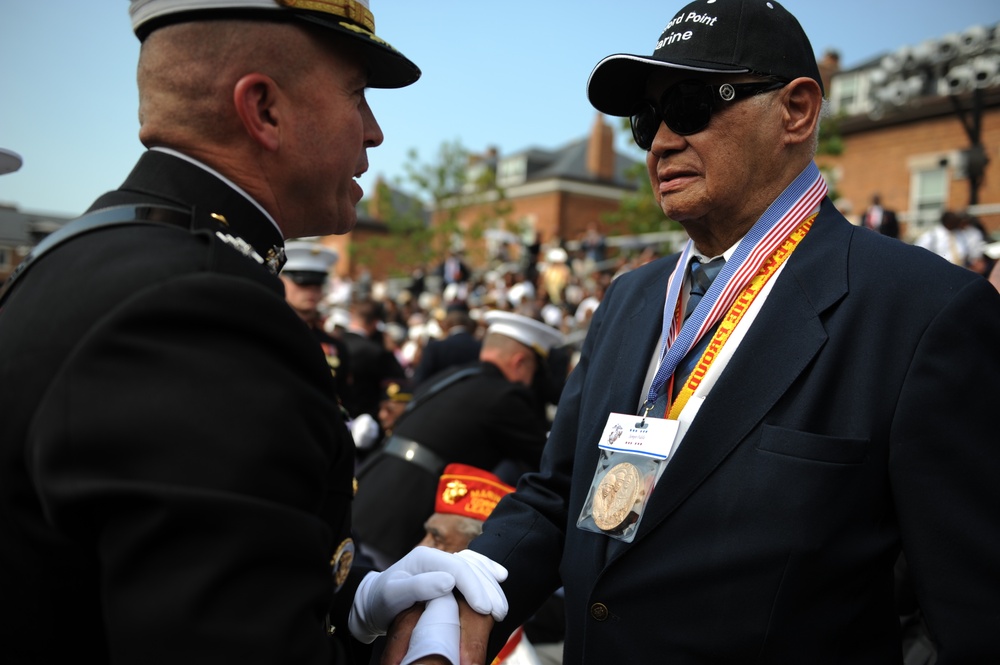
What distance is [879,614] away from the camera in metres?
1.98

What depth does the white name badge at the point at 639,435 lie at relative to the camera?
211cm

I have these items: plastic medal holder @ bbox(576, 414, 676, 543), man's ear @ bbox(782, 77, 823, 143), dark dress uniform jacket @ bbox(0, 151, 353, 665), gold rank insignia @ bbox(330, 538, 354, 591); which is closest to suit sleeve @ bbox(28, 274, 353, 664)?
dark dress uniform jacket @ bbox(0, 151, 353, 665)

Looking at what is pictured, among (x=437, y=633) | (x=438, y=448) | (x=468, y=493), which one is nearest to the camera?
(x=437, y=633)

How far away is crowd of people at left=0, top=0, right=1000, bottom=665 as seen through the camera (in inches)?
46.9

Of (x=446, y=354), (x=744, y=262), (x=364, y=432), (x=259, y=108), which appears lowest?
(x=364, y=432)

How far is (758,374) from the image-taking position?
2.08 m

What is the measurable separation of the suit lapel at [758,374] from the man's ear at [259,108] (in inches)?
47.4

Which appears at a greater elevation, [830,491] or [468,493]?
[830,491]

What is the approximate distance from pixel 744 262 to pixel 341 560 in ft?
4.42

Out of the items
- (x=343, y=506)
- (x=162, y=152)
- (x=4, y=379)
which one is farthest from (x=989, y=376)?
(x=4, y=379)

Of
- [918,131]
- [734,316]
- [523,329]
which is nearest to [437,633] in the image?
[734,316]

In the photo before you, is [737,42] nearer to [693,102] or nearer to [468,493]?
[693,102]

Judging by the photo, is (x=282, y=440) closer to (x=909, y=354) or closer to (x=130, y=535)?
(x=130, y=535)

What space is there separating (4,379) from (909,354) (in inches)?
73.1
